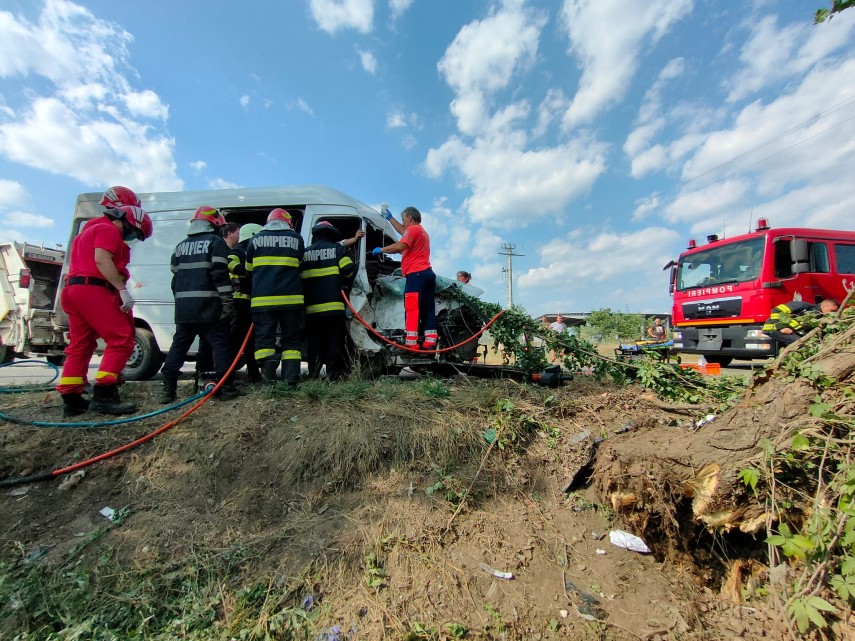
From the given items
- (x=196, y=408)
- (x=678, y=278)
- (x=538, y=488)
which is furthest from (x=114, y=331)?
(x=678, y=278)

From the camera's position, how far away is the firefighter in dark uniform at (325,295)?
4090 mm

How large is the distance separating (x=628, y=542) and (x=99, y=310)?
4119 millimetres

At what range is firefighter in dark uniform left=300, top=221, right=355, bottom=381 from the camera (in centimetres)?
409

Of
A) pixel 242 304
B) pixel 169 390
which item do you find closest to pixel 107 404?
pixel 169 390

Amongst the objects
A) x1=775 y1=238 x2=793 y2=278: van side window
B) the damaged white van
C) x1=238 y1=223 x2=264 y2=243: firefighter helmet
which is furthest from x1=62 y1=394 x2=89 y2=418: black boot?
x1=775 y1=238 x2=793 y2=278: van side window

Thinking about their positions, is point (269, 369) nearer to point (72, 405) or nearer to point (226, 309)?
point (226, 309)

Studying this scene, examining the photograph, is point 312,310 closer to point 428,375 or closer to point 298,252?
point 298,252

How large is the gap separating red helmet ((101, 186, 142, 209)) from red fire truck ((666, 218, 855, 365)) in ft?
30.7

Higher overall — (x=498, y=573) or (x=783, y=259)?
(x=783, y=259)

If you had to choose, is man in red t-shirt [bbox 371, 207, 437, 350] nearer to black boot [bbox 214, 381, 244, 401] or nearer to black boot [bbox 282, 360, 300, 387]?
black boot [bbox 282, 360, 300, 387]

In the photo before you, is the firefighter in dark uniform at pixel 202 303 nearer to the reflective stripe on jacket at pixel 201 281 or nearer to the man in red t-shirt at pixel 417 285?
the reflective stripe on jacket at pixel 201 281

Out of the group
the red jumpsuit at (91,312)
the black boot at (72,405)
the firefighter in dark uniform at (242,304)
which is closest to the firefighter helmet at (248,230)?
the firefighter in dark uniform at (242,304)

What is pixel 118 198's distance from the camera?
11.8 feet

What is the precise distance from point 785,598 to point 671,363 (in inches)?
93.9
